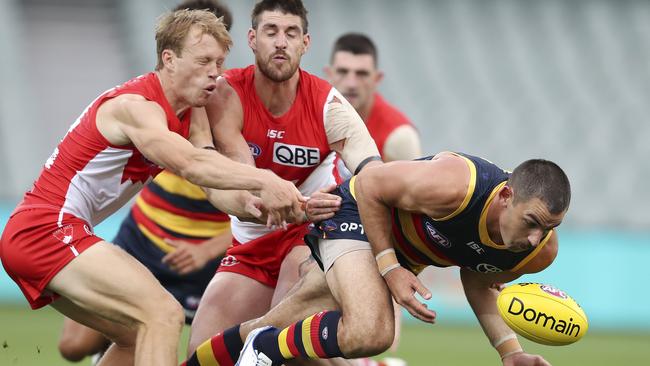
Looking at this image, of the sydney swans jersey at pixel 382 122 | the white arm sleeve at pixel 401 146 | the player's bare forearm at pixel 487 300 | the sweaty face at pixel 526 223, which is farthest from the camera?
the sydney swans jersey at pixel 382 122

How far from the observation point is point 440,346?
12.4 meters

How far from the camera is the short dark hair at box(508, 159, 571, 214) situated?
19.2 feet

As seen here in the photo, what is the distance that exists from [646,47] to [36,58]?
1114 centimetres

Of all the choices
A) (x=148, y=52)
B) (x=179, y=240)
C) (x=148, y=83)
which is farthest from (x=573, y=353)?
(x=148, y=52)

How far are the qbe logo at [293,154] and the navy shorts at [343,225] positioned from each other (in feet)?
1.40

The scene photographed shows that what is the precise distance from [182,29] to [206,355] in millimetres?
2098

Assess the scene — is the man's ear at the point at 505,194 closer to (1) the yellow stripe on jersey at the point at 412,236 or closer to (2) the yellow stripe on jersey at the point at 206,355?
(1) the yellow stripe on jersey at the point at 412,236

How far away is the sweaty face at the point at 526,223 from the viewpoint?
5.85m

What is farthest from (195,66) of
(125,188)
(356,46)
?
(356,46)

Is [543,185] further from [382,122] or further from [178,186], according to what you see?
[382,122]

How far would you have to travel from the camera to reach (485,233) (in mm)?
6156

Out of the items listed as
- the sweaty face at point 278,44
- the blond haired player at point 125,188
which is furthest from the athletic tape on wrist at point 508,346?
the sweaty face at point 278,44

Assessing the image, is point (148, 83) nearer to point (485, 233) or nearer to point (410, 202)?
point (410, 202)

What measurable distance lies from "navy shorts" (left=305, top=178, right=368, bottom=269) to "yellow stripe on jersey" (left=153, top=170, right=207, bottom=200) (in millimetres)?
2231
